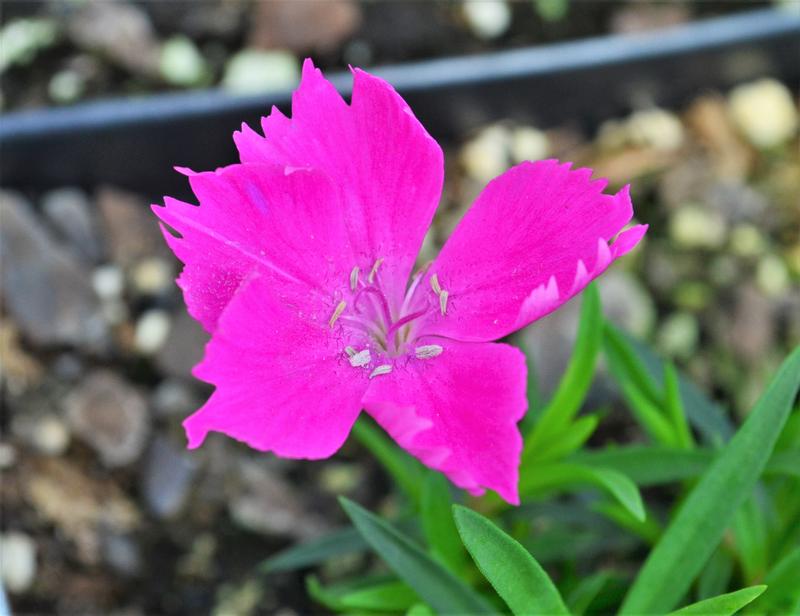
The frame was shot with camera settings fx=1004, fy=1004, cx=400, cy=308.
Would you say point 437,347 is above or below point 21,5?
below

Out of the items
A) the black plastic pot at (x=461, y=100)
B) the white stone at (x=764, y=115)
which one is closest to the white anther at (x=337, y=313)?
the black plastic pot at (x=461, y=100)

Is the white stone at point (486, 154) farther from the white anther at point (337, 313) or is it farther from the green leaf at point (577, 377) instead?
the white anther at point (337, 313)

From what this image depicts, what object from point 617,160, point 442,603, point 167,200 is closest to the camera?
point 167,200

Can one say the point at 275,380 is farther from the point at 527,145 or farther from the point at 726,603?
the point at 527,145

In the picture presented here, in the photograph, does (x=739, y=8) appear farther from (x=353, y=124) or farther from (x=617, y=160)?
(x=353, y=124)

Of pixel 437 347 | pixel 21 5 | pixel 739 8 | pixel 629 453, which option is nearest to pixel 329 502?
pixel 629 453

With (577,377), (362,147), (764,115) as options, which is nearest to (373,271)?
(362,147)

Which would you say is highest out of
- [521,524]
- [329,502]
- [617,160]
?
[617,160]
